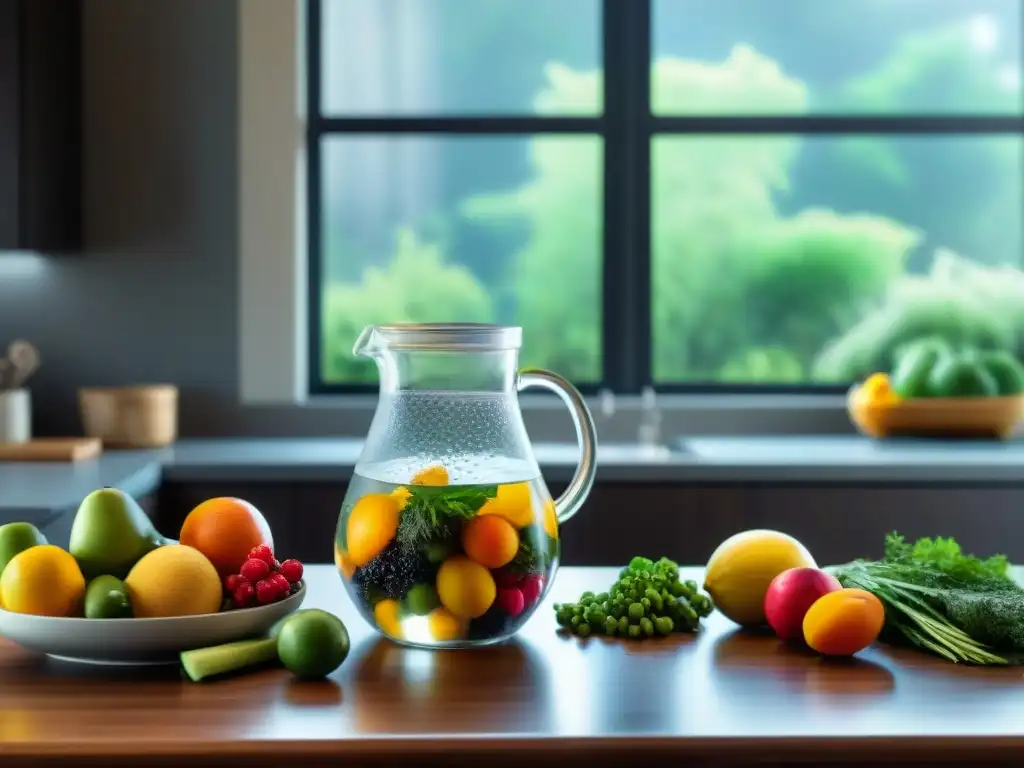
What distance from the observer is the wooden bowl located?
3268 millimetres

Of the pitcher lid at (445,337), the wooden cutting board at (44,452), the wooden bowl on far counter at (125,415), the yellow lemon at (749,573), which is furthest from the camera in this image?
the wooden bowl on far counter at (125,415)

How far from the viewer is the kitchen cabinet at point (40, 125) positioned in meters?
2.96

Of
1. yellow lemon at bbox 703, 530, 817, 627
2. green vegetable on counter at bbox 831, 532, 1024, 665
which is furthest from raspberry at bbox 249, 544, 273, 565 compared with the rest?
green vegetable on counter at bbox 831, 532, 1024, 665

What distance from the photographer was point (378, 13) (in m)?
3.63

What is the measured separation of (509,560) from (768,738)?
0.31m

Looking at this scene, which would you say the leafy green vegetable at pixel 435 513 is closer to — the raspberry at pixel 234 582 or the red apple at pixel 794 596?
the raspberry at pixel 234 582

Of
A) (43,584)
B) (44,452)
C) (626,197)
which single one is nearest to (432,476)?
(43,584)

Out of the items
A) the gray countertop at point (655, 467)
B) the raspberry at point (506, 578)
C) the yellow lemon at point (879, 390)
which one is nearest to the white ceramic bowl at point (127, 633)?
the raspberry at point (506, 578)

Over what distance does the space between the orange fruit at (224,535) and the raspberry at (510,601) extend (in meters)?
0.25

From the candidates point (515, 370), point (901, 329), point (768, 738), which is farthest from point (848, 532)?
point (768, 738)

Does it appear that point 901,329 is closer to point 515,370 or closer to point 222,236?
point 222,236

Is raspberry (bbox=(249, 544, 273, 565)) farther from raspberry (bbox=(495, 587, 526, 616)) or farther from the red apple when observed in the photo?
the red apple

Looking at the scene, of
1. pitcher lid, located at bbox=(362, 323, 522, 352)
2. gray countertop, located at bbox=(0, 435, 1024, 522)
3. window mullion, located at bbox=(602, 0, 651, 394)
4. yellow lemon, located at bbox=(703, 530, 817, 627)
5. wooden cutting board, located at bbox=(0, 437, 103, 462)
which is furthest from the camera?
window mullion, located at bbox=(602, 0, 651, 394)

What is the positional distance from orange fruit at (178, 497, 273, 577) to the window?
2347 mm
